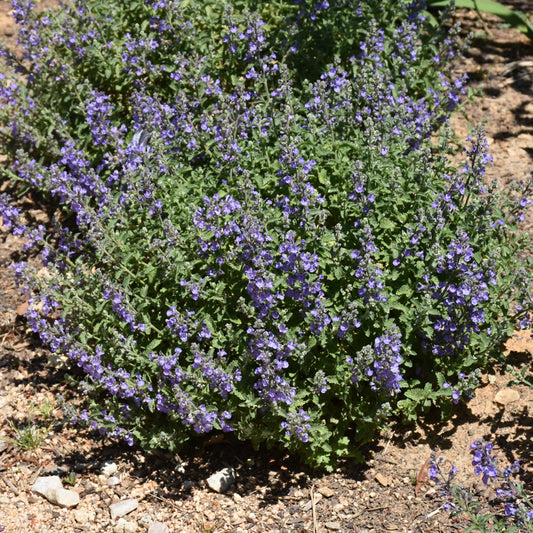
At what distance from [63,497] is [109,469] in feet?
1.10

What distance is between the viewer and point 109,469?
4859 millimetres

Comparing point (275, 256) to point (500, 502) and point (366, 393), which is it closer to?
point (366, 393)

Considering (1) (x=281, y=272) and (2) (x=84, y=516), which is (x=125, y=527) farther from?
(1) (x=281, y=272)

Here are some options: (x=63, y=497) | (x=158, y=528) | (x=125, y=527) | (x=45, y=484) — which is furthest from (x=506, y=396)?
(x=45, y=484)

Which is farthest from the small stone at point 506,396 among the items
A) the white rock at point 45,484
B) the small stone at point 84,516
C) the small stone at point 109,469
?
the white rock at point 45,484

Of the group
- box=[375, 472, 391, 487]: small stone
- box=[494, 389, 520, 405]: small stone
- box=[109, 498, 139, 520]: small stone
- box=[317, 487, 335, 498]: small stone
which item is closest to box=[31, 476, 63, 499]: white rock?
box=[109, 498, 139, 520]: small stone

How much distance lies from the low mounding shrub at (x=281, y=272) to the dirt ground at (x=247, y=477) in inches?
8.5

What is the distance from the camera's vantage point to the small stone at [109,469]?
4852mm

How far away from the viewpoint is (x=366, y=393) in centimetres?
462

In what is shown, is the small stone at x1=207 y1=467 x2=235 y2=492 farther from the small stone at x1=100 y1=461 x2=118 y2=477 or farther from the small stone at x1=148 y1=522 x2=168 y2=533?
the small stone at x1=100 y1=461 x2=118 y2=477

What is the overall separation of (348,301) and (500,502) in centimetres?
144

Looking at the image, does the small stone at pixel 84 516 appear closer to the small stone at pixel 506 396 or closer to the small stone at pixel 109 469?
the small stone at pixel 109 469

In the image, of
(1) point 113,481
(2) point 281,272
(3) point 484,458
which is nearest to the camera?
(3) point 484,458

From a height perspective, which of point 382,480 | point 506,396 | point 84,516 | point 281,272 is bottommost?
point 84,516
